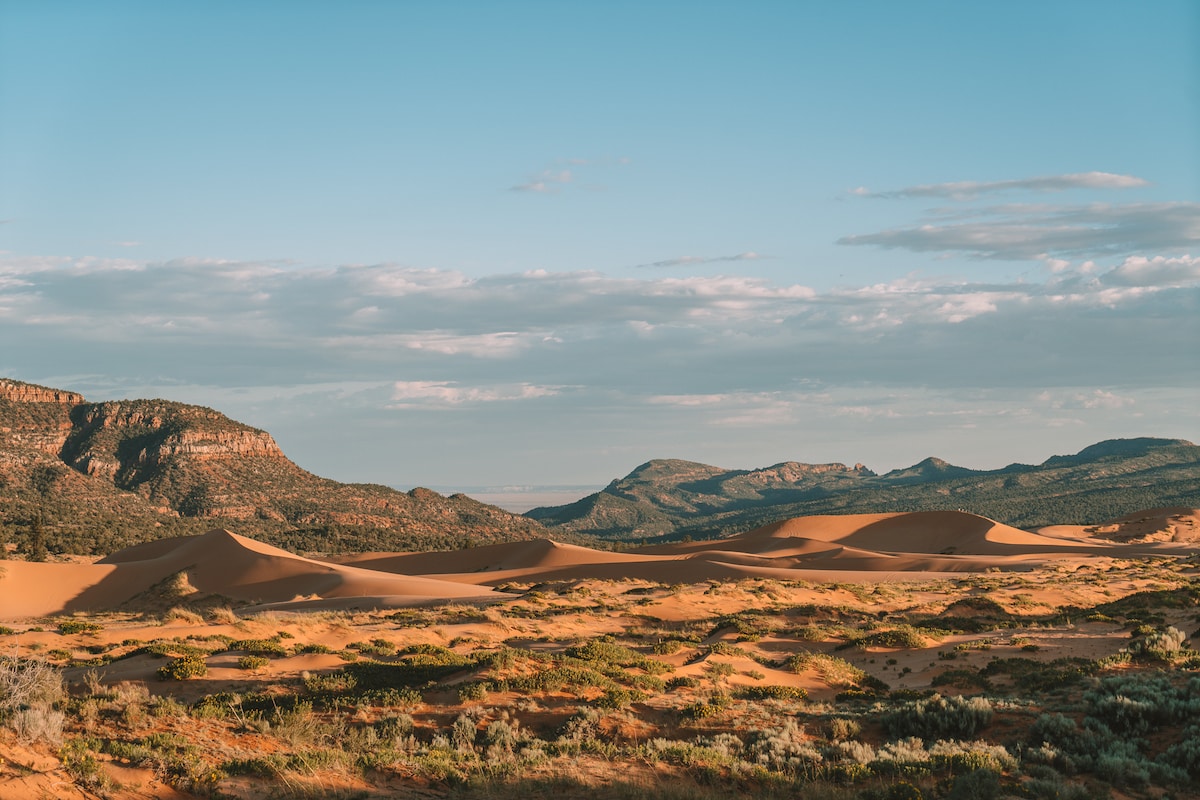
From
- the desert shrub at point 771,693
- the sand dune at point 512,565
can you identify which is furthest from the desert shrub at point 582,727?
the sand dune at point 512,565

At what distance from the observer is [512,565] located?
7125cm

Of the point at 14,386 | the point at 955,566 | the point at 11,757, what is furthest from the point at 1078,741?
the point at 14,386

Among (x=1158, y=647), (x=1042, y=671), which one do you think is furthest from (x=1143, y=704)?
(x=1158, y=647)

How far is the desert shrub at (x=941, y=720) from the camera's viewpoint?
13.7 meters

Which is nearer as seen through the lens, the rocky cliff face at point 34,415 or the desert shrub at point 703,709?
the desert shrub at point 703,709

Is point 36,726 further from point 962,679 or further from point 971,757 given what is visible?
point 962,679

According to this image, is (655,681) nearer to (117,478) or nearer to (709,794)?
(709,794)

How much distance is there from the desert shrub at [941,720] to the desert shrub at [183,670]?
12.4 meters

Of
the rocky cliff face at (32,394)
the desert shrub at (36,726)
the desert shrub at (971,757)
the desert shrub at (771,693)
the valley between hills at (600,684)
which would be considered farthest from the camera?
the rocky cliff face at (32,394)

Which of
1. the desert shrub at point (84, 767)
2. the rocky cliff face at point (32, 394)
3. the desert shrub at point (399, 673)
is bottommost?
the desert shrub at point (399, 673)

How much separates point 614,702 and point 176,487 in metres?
106

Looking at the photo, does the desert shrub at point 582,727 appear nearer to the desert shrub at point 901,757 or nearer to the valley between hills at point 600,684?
the valley between hills at point 600,684

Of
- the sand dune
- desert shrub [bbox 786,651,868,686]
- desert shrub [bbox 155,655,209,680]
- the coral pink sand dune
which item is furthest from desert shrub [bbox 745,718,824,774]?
the coral pink sand dune

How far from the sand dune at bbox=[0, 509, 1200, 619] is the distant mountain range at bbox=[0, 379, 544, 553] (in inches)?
770
